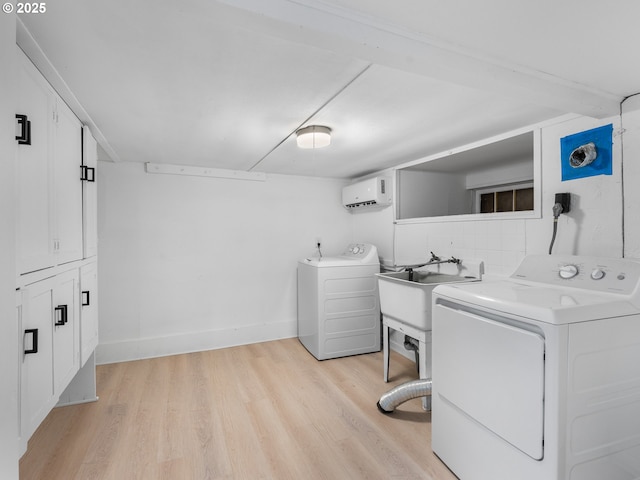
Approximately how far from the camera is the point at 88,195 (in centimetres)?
202

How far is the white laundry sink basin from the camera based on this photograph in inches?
86.3

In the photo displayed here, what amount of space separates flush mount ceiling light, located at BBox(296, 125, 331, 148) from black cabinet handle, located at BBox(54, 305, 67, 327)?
1.66 m

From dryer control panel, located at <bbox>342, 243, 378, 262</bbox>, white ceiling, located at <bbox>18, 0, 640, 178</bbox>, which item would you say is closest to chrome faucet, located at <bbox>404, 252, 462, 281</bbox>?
dryer control panel, located at <bbox>342, 243, 378, 262</bbox>

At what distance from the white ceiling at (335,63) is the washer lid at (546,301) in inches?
36.0

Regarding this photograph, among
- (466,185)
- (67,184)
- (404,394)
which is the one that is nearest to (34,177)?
(67,184)

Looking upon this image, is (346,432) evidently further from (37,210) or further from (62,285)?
(37,210)

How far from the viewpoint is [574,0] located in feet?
3.15

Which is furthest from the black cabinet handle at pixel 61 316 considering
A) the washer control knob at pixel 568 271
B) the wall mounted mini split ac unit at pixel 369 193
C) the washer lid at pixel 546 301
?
the wall mounted mini split ac unit at pixel 369 193

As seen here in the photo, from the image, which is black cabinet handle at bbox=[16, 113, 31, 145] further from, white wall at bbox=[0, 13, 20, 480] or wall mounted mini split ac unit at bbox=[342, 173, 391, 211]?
wall mounted mini split ac unit at bbox=[342, 173, 391, 211]

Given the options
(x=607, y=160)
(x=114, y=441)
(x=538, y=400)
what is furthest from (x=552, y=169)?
(x=114, y=441)

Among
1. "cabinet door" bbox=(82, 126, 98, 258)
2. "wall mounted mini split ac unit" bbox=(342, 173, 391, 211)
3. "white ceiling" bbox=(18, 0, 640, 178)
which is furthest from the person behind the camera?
"wall mounted mini split ac unit" bbox=(342, 173, 391, 211)

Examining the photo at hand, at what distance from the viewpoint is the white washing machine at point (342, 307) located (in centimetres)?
307

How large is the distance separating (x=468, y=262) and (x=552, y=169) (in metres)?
0.89

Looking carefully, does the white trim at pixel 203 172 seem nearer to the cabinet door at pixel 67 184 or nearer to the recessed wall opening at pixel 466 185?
the cabinet door at pixel 67 184
